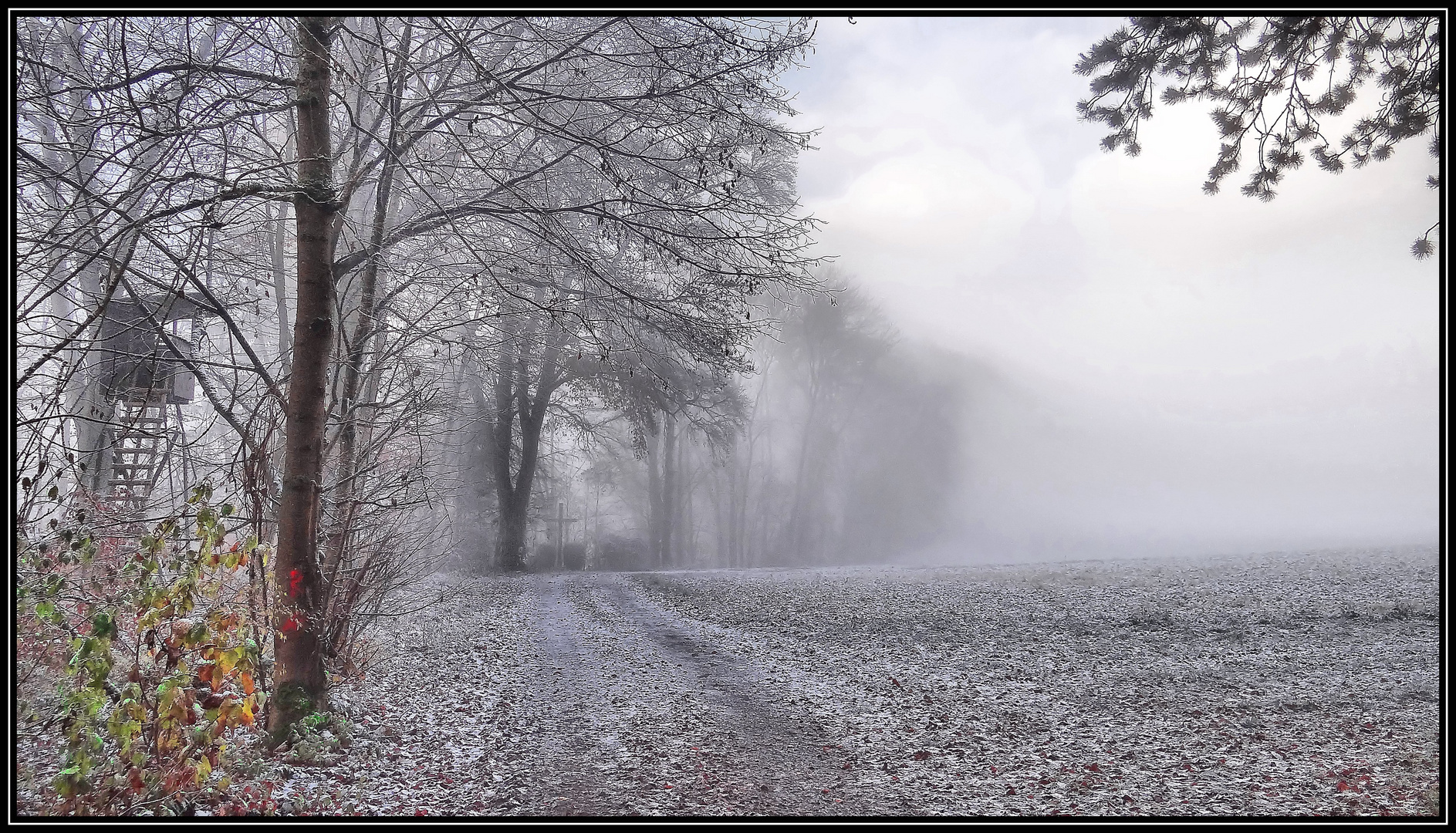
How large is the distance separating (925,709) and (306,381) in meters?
5.38

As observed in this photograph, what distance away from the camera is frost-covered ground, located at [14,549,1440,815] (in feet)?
14.3

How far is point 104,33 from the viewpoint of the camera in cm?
368

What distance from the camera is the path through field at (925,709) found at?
4359 mm

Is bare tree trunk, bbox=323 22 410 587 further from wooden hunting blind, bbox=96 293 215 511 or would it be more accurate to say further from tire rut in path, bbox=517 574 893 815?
tire rut in path, bbox=517 574 893 815

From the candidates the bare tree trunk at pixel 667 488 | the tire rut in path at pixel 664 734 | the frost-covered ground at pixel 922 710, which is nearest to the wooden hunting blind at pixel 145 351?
the frost-covered ground at pixel 922 710

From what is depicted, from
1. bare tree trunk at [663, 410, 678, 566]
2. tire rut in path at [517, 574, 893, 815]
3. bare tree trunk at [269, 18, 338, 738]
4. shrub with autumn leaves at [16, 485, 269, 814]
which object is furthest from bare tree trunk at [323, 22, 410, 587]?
bare tree trunk at [663, 410, 678, 566]

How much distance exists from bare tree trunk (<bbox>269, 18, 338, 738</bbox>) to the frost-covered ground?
3.02 ft

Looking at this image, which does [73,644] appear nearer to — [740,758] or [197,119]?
[197,119]

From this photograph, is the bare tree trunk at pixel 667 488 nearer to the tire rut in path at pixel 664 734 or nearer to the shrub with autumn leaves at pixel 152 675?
the tire rut in path at pixel 664 734

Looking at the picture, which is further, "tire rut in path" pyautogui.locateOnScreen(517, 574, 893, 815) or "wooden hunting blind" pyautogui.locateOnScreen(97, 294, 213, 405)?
"tire rut in path" pyautogui.locateOnScreen(517, 574, 893, 815)

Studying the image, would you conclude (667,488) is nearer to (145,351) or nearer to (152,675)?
(145,351)

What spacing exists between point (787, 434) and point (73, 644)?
90.4ft

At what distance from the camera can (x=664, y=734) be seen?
5602 millimetres

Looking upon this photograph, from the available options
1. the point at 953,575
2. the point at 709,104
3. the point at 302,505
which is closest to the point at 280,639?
the point at 302,505
